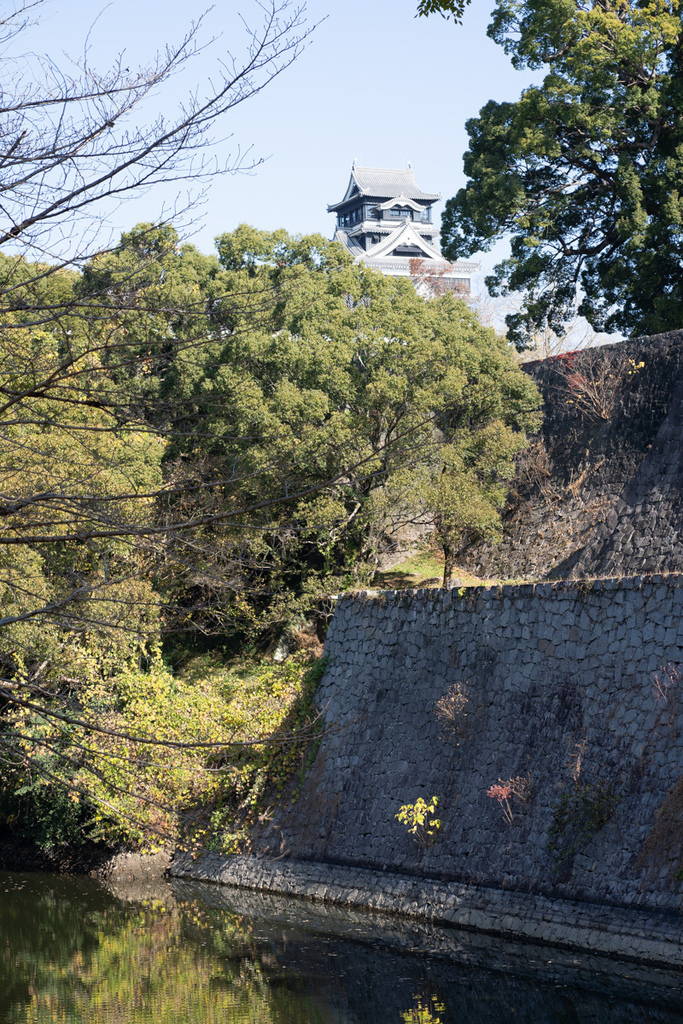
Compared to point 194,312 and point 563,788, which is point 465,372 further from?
point 194,312

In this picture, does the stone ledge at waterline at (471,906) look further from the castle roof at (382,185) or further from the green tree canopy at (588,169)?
the castle roof at (382,185)

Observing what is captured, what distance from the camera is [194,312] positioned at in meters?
4.86

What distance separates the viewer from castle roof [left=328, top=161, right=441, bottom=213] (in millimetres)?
57750

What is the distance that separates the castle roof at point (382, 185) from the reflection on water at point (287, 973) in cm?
4982

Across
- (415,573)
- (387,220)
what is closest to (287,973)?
(415,573)

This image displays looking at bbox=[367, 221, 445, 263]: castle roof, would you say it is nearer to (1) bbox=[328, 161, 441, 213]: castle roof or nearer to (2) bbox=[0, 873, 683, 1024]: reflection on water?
(1) bbox=[328, 161, 441, 213]: castle roof

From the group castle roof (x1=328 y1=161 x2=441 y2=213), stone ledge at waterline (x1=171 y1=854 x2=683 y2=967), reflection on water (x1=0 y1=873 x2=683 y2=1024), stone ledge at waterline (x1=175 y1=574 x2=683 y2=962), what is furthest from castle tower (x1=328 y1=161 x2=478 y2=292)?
reflection on water (x1=0 y1=873 x2=683 y2=1024)

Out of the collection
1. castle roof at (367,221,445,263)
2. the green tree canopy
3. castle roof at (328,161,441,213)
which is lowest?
the green tree canopy

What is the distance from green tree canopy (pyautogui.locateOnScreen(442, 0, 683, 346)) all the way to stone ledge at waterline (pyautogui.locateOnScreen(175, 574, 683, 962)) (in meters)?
8.68

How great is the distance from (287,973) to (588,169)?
1538cm

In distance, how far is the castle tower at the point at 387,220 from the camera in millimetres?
53344

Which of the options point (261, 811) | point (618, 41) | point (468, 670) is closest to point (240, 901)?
point (261, 811)

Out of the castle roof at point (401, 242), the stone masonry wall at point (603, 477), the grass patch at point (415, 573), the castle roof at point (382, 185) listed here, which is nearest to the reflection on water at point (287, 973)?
the stone masonry wall at point (603, 477)

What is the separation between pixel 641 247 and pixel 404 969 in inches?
532
